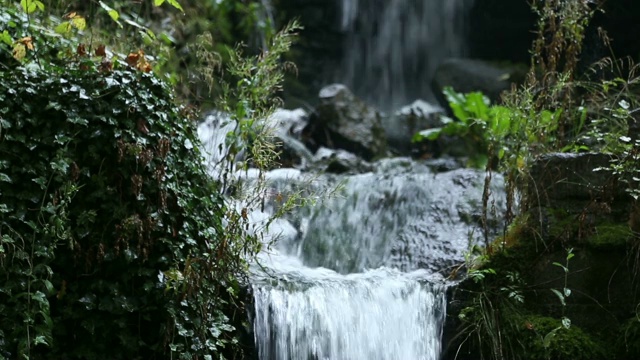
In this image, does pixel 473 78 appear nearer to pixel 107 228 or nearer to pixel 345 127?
pixel 345 127

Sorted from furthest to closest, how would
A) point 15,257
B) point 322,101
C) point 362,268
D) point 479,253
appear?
point 322,101 → point 362,268 → point 479,253 → point 15,257

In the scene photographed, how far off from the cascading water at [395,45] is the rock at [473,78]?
1793mm

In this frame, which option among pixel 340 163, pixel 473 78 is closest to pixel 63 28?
pixel 340 163

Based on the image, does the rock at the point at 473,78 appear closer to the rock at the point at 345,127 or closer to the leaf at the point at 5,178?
the rock at the point at 345,127

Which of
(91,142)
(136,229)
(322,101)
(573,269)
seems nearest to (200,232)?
(136,229)

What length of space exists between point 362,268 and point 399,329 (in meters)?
1.24

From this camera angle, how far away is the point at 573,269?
4.97 m

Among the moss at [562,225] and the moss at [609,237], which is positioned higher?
the moss at [562,225]

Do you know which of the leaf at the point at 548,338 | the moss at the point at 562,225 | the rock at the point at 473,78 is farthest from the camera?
the rock at the point at 473,78

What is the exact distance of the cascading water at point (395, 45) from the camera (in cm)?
1381

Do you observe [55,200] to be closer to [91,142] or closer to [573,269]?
[91,142]

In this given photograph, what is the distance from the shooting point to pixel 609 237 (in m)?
4.94

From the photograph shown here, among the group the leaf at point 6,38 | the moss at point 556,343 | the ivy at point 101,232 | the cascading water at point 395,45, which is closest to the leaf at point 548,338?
the moss at point 556,343

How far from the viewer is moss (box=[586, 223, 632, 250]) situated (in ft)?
16.1
